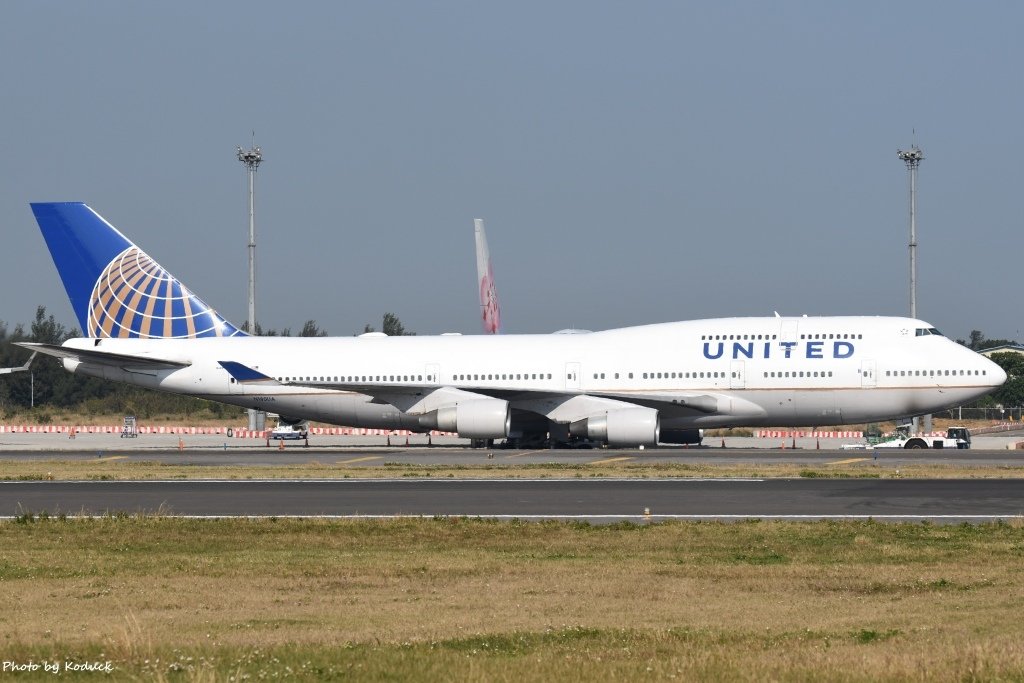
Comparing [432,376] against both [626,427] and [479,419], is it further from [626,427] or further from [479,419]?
[626,427]

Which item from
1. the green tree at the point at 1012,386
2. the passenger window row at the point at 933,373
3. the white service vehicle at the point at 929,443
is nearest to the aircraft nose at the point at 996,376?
the passenger window row at the point at 933,373

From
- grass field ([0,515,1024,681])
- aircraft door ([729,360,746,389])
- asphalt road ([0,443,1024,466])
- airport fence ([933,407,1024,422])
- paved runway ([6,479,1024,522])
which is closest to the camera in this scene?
grass field ([0,515,1024,681])

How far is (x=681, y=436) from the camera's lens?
49062 mm

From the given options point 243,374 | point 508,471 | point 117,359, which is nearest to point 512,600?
point 508,471

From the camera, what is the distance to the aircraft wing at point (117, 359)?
153ft

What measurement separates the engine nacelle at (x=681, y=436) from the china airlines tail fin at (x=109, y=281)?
17.1 meters

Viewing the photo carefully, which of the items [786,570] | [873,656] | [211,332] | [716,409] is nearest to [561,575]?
[786,570]

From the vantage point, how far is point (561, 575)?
1591cm

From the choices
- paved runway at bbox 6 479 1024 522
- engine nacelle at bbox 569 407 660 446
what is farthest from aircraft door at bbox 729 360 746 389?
paved runway at bbox 6 479 1024 522

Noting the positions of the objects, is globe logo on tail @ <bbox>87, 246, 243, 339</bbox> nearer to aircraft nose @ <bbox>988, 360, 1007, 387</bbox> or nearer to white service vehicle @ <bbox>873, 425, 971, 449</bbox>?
white service vehicle @ <bbox>873, 425, 971, 449</bbox>

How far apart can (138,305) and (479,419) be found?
14136 mm

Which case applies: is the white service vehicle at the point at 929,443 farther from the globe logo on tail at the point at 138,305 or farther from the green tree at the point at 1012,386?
the green tree at the point at 1012,386

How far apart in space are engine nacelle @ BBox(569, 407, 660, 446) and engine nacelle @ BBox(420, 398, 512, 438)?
2.93m

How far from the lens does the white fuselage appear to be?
44.9 metres
